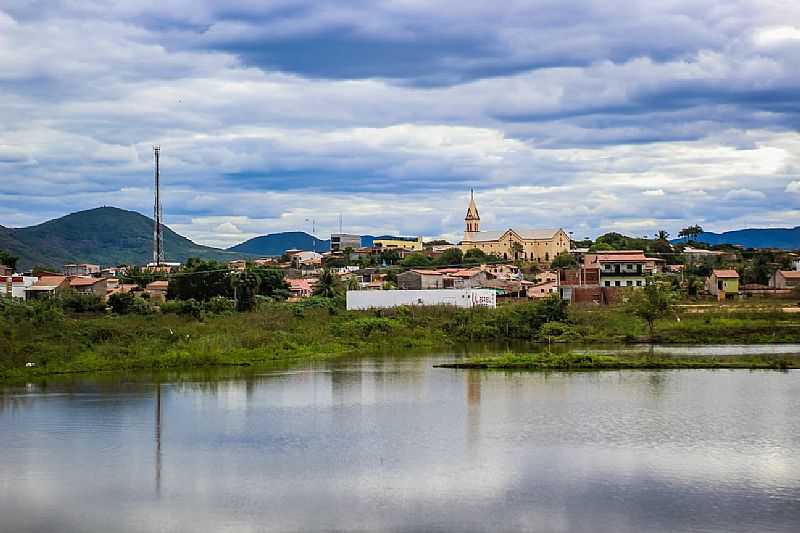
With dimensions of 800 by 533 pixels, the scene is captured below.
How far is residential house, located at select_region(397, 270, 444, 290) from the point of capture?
45844mm

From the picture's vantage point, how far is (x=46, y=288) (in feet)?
131

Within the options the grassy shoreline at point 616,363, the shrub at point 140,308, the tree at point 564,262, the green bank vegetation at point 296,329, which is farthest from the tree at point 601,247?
the grassy shoreline at point 616,363

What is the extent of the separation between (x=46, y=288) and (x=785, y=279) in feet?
106

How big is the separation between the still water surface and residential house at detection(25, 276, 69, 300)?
17.6m

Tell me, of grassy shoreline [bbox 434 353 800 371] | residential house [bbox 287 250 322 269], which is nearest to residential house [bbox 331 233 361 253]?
residential house [bbox 287 250 322 269]

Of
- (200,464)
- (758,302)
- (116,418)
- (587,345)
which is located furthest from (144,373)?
(758,302)

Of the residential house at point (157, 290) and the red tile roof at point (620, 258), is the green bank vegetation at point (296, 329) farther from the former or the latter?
the red tile roof at point (620, 258)

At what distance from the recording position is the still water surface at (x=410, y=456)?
11.2 metres

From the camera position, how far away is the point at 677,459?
13672 mm

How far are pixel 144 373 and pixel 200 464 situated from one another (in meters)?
11.8

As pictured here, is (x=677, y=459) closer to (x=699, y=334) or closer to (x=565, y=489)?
(x=565, y=489)

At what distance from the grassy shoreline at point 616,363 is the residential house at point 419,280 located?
65.4ft

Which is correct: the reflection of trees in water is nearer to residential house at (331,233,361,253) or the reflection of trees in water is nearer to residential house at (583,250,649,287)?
residential house at (583,250,649,287)

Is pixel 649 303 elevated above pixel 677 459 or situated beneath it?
elevated above
